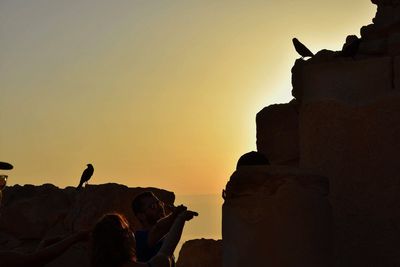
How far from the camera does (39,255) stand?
3000 mm

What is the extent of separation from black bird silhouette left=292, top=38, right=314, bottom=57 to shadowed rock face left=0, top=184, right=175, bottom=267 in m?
4.13

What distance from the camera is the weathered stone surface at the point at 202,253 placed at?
31.0 ft

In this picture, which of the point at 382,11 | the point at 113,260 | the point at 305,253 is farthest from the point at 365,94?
the point at 113,260

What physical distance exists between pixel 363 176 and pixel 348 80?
31.1 inches

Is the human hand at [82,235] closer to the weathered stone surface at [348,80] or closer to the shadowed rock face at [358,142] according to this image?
the shadowed rock face at [358,142]

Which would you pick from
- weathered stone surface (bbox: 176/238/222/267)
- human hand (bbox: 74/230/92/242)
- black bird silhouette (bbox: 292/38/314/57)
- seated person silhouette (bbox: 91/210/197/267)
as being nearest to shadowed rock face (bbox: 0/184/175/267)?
weathered stone surface (bbox: 176/238/222/267)

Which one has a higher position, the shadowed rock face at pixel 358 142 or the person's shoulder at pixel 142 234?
the shadowed rock face at pixel 358 142

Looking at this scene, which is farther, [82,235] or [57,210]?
[57,210]

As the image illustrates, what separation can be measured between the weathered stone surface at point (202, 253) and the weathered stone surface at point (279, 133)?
335 centimetres

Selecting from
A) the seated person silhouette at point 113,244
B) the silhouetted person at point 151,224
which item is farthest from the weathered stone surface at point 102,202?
the seated person silhouette at point 113,244

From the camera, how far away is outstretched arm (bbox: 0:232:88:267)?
115 inches

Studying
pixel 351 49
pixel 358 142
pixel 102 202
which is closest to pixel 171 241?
pixel 358 142

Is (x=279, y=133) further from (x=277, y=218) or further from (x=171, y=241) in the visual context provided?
(x=171, y=241)

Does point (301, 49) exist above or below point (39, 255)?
above
